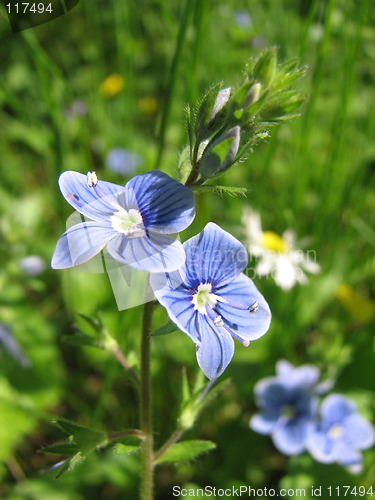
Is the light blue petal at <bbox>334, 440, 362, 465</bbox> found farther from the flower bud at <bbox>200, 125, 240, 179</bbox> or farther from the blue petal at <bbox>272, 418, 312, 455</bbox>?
the flower bud at <bbox>200, 125, 240, 179</bbox>

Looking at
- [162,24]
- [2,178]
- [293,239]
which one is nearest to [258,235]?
[293,239]

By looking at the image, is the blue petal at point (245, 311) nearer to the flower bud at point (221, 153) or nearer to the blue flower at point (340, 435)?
the flower bud at point (221, 153)

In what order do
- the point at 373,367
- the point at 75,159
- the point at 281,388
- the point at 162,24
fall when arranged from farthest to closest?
the point at 162,24, the point at 75,159, the point at 373,367, the point at 281,388

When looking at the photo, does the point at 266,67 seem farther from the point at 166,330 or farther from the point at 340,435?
the point at 340,435

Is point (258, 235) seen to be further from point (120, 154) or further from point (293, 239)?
point (120, 154)

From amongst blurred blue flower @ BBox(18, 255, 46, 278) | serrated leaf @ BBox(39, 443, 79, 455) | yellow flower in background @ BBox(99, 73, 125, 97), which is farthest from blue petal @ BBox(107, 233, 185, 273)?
yellow flower in background @ BBox(99, 73, 125, 97)

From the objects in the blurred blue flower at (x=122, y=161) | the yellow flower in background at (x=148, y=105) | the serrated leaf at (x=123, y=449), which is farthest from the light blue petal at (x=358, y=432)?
the yellow flower in background at (x=148, y=105)
